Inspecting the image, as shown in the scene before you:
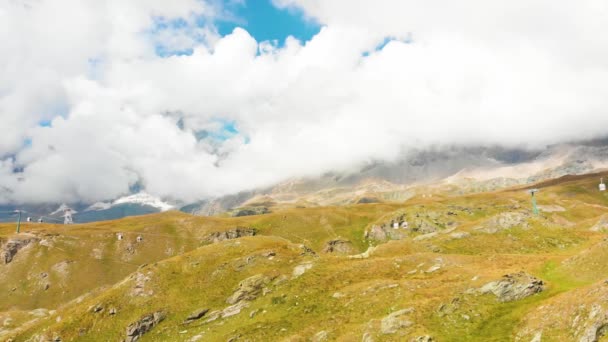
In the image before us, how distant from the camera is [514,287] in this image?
4538 cm

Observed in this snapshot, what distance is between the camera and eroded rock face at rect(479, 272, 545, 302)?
44.7 m

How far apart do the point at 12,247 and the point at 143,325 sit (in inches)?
6442

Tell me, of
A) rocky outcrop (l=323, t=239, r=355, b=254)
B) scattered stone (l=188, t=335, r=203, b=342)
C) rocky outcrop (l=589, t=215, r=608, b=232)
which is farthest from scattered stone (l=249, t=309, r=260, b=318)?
rocky outcrop (l=323, t=239, r=355, b=254)

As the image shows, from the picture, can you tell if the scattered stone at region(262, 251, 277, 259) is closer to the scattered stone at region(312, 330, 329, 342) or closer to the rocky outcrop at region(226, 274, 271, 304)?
the rocky outcrop at region(226, 274, 271, 304)

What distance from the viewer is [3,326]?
10788cm

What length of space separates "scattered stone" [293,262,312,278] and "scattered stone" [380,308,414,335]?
23.8 meters

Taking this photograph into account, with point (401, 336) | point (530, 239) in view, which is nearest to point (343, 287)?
point (401, 336)

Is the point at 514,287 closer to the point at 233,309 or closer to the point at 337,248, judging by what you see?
the point at 233,309

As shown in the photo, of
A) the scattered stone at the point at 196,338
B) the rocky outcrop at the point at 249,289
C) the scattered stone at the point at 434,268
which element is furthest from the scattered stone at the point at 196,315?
the scattered stone at the point at 434,268

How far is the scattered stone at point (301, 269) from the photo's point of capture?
65894 mm

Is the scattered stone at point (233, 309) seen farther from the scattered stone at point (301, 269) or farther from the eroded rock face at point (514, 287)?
the eroded rock face at point (514, 287)

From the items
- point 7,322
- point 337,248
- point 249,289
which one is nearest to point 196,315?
point 249,289

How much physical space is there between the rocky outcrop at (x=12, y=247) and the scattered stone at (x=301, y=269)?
174 m

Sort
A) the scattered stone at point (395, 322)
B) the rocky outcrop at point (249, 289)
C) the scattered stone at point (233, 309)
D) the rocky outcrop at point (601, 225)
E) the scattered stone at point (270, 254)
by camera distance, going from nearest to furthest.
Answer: the scattered stone at point (395, 322) < the scattered stone at point (233, 309) < the rocky outcrop at point (249, 289) < the scattered stone at point (270, 254) < the rocky outcrop at point (601, 225)
